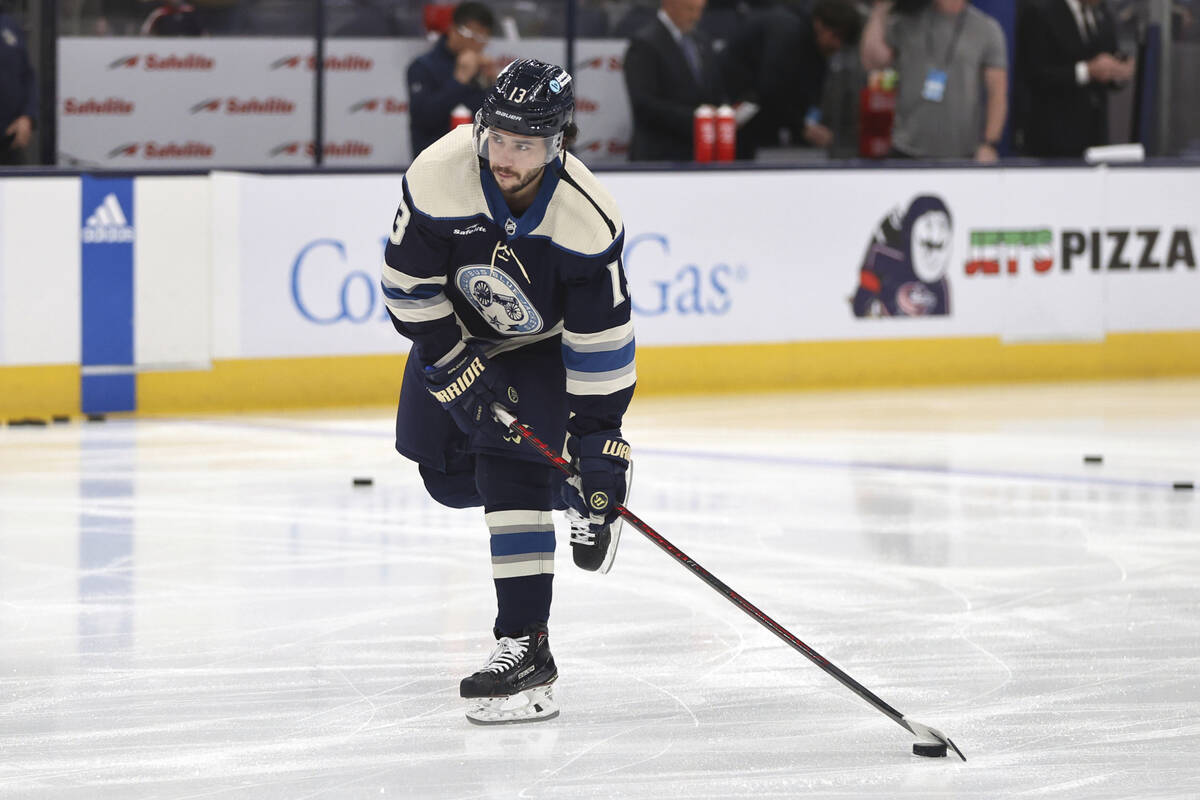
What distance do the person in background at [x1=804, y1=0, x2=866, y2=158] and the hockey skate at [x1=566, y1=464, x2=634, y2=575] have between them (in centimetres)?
621

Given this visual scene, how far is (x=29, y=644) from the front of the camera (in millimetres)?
4172

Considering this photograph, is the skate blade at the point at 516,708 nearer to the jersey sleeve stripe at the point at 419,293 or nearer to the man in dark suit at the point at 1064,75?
the jersey sleeve stripe at the point at 419,293

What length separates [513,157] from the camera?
3332mm

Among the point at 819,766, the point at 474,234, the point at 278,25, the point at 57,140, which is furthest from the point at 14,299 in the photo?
the point at 819,766

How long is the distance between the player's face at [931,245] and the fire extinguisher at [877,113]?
617 millimetres

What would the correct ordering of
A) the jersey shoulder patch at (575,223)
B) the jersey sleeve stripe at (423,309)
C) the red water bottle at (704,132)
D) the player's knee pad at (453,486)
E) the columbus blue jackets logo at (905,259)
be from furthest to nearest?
the columbus blue jackets logo at (905,259) < the red water bottle at (704,132) < the player's knee pad at (453,486) < the jersey sleeve stripe at (423,309) < the jersey shoulder patch at (575,223)

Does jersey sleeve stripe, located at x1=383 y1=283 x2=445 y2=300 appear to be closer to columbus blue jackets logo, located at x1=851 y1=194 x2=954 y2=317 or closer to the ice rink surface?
the ice rink surface

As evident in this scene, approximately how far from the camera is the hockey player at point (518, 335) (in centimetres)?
340

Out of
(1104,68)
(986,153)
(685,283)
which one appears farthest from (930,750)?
(1104,68)

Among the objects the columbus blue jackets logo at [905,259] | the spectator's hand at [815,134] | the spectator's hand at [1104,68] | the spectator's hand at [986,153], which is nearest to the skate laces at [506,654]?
the columbus blue jackets logo at [905,259]

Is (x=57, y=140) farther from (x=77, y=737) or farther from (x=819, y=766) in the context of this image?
(x=819, y=766)

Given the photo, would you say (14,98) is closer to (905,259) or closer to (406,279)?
(905,259)

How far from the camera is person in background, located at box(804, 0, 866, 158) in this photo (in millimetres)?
9359

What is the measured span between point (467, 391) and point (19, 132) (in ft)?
17.9
